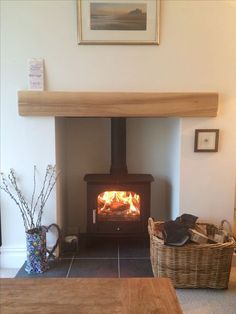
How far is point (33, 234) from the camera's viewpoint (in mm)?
2305

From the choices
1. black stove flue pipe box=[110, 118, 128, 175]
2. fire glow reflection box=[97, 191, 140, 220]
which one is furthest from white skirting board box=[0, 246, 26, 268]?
black stove flue pipe box=[110, 118, 128, 175]

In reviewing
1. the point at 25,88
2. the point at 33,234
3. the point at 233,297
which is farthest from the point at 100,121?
the point at 233,297

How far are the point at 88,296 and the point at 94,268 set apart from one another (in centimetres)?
126

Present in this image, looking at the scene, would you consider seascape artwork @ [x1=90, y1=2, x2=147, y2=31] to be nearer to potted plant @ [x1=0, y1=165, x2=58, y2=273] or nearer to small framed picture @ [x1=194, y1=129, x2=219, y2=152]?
small framed picture @ [x1=194, y1=129, x2=219, y2=152]

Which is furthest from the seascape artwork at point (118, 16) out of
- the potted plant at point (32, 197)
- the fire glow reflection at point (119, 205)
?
the fire glow reflection at point (119, 205)

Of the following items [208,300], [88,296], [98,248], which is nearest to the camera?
[88,296]

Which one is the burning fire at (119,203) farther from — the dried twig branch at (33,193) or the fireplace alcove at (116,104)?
the fireplace alcove at (116,104)

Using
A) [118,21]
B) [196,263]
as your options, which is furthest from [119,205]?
[118,21]

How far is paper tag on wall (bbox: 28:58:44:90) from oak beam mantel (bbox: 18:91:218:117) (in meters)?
0.06

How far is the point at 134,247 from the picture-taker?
9.36 feet

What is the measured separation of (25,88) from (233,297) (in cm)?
222

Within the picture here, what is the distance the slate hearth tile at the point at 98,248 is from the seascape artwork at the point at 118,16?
193cm

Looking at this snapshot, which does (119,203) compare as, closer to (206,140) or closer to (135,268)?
(135,268)

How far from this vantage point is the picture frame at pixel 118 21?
230 centimetres
